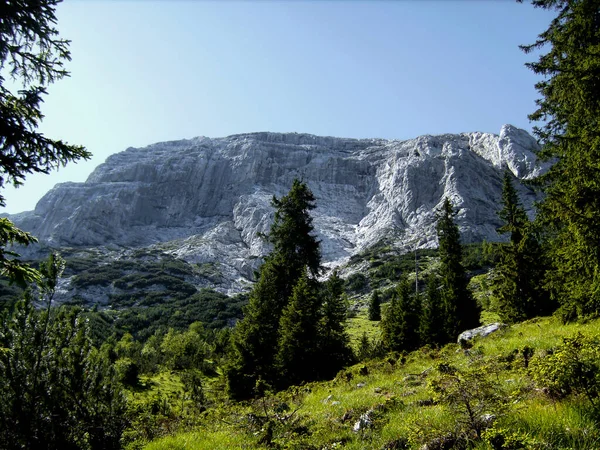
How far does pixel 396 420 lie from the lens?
747 centimetres

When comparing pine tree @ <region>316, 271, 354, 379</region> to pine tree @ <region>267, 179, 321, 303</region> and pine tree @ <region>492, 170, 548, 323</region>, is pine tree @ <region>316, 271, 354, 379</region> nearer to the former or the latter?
pine tree @ <region>267, 179, 321, 303</region>

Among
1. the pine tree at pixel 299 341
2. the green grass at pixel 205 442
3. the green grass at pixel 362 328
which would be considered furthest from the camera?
the green grass at pixel 362 328

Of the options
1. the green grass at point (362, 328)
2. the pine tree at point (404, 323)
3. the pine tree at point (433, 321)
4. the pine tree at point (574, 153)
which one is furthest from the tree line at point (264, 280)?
the green grass at point (362, 328)

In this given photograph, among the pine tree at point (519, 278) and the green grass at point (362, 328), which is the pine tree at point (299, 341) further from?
the green grass at point (362, 328)

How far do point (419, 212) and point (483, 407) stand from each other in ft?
669

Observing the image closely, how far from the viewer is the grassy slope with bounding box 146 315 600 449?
491 centimetres

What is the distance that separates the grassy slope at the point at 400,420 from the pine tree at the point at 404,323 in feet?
92.7

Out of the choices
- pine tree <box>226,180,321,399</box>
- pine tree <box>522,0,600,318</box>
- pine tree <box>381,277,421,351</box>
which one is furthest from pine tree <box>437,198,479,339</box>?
pine tree <box>522,0,600,318</box>

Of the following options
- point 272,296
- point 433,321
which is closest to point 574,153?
point 272,296

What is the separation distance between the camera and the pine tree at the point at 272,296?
85.1 feet

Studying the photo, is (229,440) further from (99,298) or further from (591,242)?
(99,298)

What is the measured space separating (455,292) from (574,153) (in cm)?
2639

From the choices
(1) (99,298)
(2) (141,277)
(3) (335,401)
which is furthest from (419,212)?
(3) (335,401)

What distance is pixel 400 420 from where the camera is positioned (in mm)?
7402
